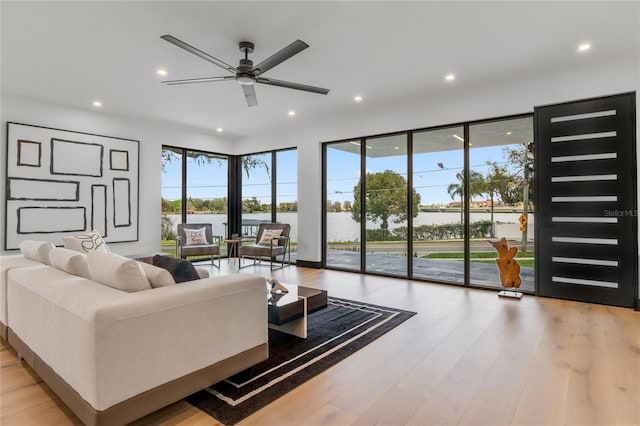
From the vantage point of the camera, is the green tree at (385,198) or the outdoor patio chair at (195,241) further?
the outdoor patio chair at (195,241)

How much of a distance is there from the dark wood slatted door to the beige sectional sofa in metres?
3.82

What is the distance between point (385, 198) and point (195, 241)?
359cm

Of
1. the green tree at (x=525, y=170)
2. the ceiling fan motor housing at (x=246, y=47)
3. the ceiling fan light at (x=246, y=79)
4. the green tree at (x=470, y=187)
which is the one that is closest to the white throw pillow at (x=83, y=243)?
the ceiling fan light at (x=246, y=79)

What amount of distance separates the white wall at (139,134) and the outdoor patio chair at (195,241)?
47 centimetres

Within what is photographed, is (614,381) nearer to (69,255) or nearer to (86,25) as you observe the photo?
(69,255)

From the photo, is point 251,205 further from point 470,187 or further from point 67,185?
point 470,187

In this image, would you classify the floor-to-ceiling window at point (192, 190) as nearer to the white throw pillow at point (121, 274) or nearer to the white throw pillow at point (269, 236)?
the white throw pillow at point (269, 236)

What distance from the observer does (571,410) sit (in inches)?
76.3

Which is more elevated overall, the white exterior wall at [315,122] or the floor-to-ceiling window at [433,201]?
the white exterior wall at [315,122]

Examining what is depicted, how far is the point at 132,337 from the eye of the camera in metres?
1.70

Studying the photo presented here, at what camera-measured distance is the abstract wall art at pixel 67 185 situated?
502 centimetres

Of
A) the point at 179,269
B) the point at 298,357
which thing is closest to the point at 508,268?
the point at 298,357

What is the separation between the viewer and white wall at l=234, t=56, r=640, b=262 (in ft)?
13.4

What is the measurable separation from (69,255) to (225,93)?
3.34 m
